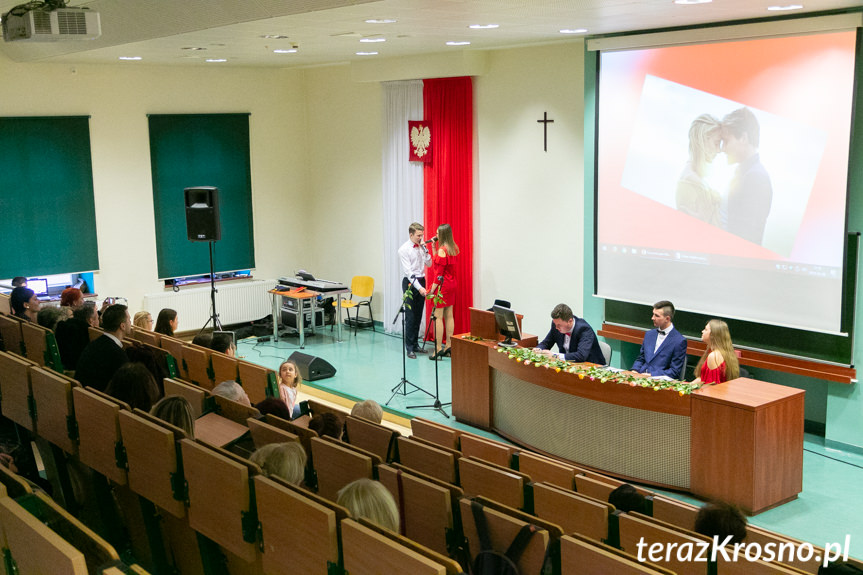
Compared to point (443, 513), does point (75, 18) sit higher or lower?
higher

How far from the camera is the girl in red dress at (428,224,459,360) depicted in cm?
992

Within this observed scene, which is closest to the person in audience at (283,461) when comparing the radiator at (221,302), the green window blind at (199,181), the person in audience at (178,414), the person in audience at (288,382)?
the person in audience at (178,414)

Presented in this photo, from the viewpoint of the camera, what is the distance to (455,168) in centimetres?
1050

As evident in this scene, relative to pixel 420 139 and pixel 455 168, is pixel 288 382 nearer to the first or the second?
pixel 455 168

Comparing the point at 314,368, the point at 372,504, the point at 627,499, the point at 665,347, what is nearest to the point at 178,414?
the point at 372,504

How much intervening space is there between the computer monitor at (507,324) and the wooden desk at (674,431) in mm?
178

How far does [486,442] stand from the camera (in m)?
5.21

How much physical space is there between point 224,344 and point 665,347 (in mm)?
3563

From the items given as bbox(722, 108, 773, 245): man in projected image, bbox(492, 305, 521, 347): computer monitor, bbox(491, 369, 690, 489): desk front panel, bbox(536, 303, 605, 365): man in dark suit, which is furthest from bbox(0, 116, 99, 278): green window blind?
bbox(722, 108, 773, 245): man in projected image

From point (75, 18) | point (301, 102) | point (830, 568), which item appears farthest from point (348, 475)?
point (301, 102)

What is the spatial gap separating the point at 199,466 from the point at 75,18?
3702 millimetres

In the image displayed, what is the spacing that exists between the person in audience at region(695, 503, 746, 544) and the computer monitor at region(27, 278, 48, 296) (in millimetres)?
9160

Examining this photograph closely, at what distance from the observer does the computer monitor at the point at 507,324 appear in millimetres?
7379

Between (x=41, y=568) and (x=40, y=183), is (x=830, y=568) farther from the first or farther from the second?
(x=40, y=183)
